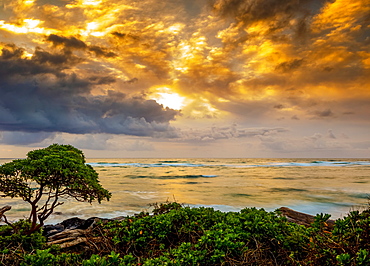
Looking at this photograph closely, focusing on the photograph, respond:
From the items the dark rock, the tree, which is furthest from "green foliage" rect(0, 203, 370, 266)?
the dark rock

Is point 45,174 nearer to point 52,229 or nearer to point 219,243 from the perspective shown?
point 219,243

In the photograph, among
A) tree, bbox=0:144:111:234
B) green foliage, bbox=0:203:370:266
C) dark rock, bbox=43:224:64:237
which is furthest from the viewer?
dark rock, bbox=43:224:64:237

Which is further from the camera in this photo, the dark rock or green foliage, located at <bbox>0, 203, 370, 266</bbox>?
the dark rock

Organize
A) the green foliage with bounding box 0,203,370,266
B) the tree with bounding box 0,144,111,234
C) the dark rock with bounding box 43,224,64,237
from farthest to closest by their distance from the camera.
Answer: the dark rock with bounding box 43,224,64,237
the tree with bounding box 0,144,111,234
the green foliage with bounding box 0,203,370,266

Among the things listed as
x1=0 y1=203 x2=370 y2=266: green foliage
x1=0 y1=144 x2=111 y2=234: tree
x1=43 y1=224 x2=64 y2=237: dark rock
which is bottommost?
x1=43 y1=224 x2=64 y2=237: dark rock

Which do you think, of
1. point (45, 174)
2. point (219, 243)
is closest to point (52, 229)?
point (45, 174)

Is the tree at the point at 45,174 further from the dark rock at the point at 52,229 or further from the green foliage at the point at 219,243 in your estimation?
the dark rock at the point at 52,229

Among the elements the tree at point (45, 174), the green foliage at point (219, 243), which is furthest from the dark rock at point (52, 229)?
the tree at point (45, 174)

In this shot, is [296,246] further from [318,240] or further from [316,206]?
[316,206]

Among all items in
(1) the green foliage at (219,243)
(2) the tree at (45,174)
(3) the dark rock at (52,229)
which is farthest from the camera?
(3) the dark rock at (52,229)

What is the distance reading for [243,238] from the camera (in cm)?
516

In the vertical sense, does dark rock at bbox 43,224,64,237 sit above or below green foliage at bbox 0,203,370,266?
below

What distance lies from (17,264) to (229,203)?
18.3 meters

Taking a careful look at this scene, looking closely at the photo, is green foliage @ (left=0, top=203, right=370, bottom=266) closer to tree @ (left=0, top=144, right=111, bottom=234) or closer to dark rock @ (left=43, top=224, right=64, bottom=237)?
tree @ (left=0, top=144, right=111, bottom=234)
